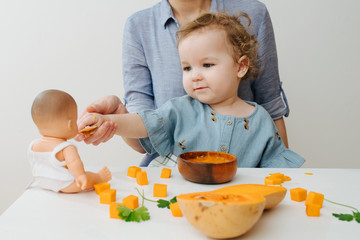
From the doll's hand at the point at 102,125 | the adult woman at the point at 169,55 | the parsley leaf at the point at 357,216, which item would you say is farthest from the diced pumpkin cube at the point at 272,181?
the adult woman at the point at 169,55

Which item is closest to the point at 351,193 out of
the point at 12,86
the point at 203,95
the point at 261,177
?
the point at 261,177

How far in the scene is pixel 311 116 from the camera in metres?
1.94

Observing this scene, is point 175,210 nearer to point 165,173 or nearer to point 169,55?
point 165,173

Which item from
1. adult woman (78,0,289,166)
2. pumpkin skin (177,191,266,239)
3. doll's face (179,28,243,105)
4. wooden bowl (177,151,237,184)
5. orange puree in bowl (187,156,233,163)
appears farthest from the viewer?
adult woman (78,0,289,166)

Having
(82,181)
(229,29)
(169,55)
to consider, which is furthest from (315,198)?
(169,55)

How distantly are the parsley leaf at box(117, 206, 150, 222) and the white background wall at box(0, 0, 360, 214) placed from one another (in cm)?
146

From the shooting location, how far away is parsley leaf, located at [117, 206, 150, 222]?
504 mm

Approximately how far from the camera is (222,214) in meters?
0.42

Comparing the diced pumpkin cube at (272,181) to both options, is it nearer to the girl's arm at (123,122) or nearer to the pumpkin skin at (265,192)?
the pumpkin skin at (265,192)

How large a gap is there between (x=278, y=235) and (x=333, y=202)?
0.19 metres

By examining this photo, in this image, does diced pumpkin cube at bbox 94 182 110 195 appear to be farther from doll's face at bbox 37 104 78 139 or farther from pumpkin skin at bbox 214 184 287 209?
pumpkin skin at bbox 214 184 287 209

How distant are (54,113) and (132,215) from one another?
23 cm

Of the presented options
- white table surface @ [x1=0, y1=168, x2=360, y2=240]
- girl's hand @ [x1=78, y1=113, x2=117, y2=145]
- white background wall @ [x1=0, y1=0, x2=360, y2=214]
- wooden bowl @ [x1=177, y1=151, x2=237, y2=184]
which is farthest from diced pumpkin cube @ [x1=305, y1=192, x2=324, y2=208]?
white background wall @ [x1=0, y1=0, x2=360, y2=214]

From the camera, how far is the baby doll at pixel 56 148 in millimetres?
581
